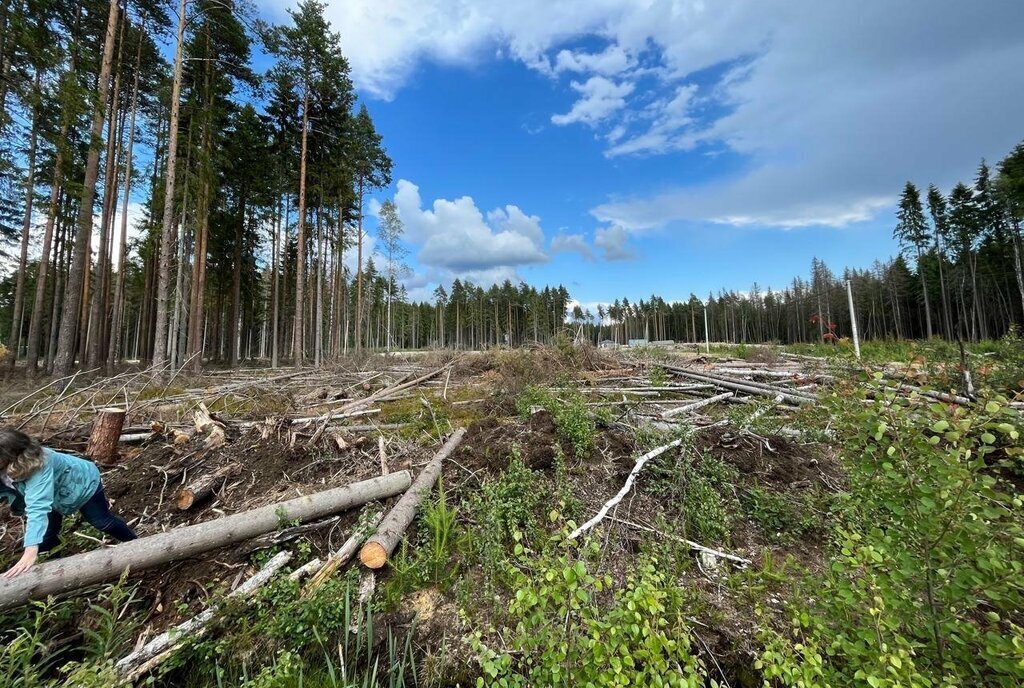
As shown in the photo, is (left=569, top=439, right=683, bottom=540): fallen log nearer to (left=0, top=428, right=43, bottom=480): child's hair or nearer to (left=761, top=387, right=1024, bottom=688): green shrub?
(left=761, top=387, right=1024, bottom=688): green shrub

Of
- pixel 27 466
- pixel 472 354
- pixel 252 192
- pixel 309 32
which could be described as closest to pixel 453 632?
pixel 27 466

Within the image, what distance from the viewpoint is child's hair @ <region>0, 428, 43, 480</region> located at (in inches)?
121

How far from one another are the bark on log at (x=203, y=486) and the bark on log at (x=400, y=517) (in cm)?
219

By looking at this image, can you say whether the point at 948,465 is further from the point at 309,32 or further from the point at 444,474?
the point at 309,32

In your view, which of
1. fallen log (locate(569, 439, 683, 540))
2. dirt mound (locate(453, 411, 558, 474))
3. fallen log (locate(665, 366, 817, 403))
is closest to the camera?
fallen log (locate(569, 439, 683, 540))

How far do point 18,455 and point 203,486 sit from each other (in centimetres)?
151

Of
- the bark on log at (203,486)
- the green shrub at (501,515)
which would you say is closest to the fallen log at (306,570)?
the green shrub at (501,515)

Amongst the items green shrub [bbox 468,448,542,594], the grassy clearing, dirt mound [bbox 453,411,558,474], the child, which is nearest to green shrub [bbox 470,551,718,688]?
the grassy clearing

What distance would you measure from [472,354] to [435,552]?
7933 mm

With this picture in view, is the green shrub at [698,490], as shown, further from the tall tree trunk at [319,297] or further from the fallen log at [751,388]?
the tall tree trunk at [319,297]

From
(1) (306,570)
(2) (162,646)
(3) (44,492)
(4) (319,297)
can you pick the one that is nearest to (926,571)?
(1) (306,570)

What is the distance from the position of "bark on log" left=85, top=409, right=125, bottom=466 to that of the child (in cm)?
157

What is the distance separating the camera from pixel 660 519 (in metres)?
3.92

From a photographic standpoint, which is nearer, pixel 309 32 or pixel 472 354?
pixel 472 354
